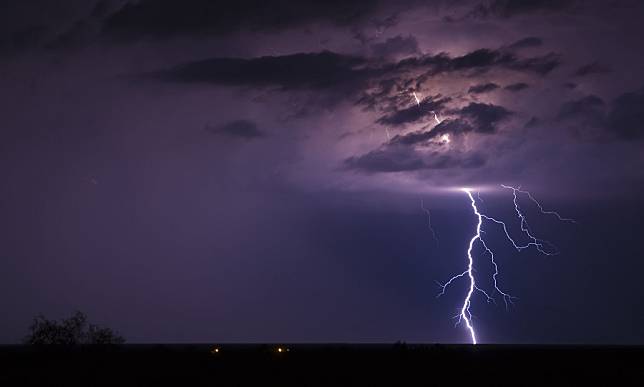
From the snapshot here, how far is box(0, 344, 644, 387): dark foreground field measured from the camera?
107ft

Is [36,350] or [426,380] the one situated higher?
[36,350]

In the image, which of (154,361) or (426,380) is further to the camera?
(154,361)

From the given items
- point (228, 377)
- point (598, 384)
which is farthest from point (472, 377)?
point (228, 377)

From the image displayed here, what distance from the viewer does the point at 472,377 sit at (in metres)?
34.9

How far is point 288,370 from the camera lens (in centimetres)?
3703

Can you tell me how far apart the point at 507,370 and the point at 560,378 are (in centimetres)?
358

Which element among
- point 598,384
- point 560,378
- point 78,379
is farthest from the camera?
point 560,378

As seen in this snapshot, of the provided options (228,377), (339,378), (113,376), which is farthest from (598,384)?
(113,376)

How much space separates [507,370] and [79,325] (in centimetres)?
2344

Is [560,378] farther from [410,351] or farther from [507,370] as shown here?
[410,351]

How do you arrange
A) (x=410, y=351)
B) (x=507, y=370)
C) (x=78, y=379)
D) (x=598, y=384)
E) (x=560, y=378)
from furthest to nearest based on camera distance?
(x=410, y=351) < (x=507, y=370) < (x=560, y=378) < (x=598, y=384) < (x=78, y=379)

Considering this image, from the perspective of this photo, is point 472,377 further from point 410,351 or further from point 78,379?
point 78,379

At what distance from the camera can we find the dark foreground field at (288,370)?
32594 millimetres

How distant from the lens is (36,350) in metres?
45.8
